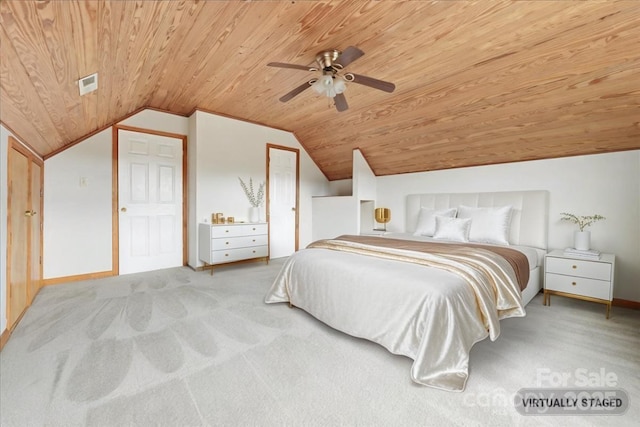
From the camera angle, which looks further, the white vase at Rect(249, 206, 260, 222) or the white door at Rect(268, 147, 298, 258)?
the white door at Rect(268, 147, 298, 258)

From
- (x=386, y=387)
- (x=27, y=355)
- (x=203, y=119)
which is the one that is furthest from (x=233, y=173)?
(x=386, y=387)

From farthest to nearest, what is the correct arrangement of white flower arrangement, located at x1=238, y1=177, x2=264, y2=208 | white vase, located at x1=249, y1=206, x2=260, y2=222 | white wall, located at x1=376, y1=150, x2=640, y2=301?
1. white vase, located at x1=249, y1=206, x2=260, y2=222
2. white flower arrangement, located at x1=238, y1=177, x2=264, y2=208
3. white wall, located at x1=376, y1=150, x2=640, y2=301

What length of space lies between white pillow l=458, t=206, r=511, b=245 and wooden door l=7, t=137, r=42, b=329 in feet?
14.1

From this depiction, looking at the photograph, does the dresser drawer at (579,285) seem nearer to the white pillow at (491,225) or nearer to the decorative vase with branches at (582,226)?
the decorative vase with branches at (582,226)

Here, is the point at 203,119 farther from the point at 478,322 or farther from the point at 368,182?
the point at 478,322

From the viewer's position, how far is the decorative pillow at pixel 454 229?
316 cm

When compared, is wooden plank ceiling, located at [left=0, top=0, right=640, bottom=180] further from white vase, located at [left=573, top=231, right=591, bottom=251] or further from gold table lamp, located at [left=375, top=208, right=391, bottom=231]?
gold table lamp, located at [left=375, top=208, right=391, bottom=231]

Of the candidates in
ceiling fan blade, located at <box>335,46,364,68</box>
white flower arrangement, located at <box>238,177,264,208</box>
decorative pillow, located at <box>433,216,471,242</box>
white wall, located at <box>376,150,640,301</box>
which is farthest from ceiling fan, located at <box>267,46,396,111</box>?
white flower arrangement, located at <box>238,177,264,208</box>

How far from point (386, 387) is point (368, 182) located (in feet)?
11.7

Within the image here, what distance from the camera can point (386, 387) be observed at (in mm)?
1491

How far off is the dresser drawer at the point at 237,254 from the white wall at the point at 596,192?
3262 millimetres

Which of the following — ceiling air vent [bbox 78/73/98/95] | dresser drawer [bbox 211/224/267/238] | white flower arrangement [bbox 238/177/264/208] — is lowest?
dresser drawer [bbox 211/224/267/238]

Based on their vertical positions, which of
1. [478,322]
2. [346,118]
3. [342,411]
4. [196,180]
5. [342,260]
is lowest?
[342,411]

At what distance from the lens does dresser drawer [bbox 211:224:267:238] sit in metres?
3.76
